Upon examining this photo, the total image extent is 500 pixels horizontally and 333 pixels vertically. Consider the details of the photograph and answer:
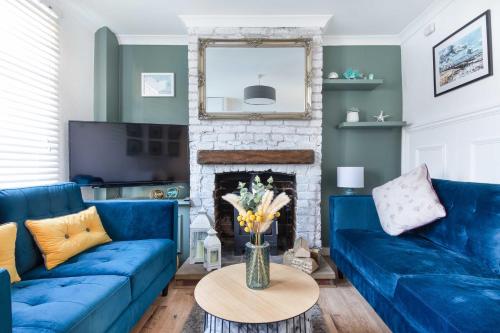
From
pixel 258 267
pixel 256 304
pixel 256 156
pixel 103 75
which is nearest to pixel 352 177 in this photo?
pixel 256 156

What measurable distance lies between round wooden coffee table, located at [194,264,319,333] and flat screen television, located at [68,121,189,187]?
1.77 m

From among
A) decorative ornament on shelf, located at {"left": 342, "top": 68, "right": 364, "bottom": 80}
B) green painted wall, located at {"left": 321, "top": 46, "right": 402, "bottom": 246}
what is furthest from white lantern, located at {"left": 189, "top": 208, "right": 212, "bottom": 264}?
decorative ornament on shelf, located at {"left": 342, "top": 68, "right": 364, "bottom": 80}

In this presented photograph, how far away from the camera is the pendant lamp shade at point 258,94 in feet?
9.68

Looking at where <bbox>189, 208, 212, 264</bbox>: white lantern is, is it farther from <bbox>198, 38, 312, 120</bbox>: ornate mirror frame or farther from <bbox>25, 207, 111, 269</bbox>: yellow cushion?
<bbox>198, 38, 312, 120</bbox>: ornate mirror frame

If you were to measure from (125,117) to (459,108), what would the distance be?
3.47 meters

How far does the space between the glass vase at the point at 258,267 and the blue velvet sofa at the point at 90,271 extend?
691 mm

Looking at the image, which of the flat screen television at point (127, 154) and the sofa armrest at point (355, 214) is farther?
the flat screen television at point (127, 154)

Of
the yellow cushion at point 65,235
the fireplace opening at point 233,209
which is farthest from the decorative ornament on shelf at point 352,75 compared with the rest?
the yellow cushion at point 65,235

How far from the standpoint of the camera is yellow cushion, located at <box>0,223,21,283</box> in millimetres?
1315

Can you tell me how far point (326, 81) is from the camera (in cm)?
301

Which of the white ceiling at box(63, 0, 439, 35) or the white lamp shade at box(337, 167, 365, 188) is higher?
the white ceiling at box(63, 0, 439, 35)

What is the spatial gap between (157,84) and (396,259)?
301cm

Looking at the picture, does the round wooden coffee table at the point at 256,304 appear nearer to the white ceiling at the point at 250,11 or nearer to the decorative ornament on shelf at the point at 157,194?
the decorative ornament on shelf at the point at 157,194

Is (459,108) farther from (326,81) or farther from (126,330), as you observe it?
(126,330)
